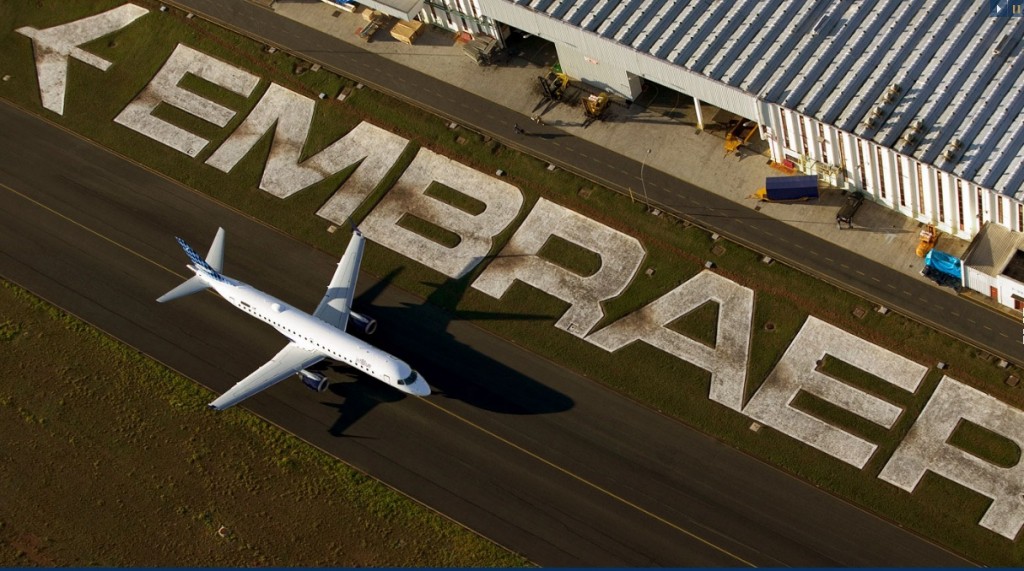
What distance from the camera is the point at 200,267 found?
116188mm

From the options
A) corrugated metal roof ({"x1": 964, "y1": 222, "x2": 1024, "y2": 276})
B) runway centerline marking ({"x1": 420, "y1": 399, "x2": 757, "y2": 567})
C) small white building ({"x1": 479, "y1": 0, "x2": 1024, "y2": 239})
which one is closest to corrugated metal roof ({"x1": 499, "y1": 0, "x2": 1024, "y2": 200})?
small white building ({"x1": 479, "y1": 0, "x2": 1024, "y2": 239})

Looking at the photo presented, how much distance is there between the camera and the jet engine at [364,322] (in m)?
115

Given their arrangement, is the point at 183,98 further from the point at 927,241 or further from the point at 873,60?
the point at 927,241

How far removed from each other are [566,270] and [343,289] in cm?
2184

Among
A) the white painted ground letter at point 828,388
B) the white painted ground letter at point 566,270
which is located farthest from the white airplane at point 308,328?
the white painted ground letter at point 828,388

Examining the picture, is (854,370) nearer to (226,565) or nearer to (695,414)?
(695,414)

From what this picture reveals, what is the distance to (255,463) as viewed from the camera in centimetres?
11169

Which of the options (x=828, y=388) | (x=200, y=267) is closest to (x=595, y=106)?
(x=828, y=388)

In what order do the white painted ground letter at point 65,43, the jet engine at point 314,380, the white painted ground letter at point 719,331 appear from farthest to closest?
the white painted ground letter at point 65,43 < the jet engine at point 314,380 < the white painted ground letter at point 719,331

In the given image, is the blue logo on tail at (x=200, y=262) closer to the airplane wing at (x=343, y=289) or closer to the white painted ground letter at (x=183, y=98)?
the airplane wing at (x=343, y=289)

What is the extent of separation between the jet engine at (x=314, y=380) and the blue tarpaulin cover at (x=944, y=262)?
57106 millimetres

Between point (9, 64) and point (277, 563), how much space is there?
73.6 meters

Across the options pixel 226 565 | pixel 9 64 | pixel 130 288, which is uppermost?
pixel 9 64

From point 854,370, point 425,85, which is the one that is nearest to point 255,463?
point 425,85
